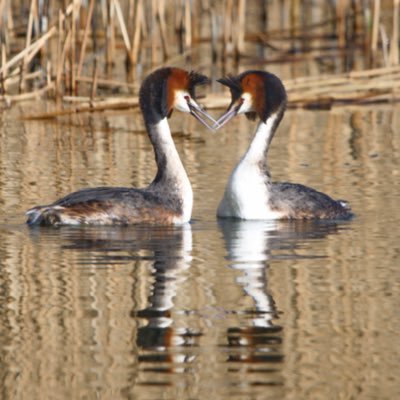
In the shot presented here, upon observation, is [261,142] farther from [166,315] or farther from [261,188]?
[166,315]

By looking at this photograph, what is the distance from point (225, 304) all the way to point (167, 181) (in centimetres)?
304

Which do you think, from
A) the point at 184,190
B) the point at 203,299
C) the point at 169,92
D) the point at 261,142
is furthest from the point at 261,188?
the point at 203,299

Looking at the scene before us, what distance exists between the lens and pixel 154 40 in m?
19.6

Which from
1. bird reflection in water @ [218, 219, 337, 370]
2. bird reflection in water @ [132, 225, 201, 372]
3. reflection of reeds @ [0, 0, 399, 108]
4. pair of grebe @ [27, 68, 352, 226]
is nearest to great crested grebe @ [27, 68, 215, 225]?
pair of grebe @ [27, 68, 352, 226]

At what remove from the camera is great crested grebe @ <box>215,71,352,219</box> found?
9984 mm

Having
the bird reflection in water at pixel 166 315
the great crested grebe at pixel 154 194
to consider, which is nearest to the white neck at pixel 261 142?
the great crested grebe at pixel 154 194

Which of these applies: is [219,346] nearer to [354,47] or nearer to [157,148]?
[157,148]

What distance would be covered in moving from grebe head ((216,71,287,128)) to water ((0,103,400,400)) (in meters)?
0.79

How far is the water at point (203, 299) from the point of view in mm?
5762

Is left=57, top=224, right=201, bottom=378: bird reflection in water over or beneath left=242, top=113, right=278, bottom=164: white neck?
beneath

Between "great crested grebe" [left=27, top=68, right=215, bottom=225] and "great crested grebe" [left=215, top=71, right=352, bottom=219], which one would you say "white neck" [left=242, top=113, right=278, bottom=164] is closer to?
"great crested grebe" [left=215, top=71, right=352, bottom=219]

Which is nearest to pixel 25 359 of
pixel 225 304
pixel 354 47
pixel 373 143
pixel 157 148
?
pixel 225 304

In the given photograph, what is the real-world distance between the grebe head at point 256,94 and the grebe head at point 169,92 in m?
0.25

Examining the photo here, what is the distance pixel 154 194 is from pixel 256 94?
3.95 ft
